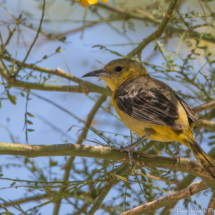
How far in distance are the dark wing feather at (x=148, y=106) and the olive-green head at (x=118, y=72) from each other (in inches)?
16.2

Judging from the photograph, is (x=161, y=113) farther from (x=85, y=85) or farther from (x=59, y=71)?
(x=59, y=71)

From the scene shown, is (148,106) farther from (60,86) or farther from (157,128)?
(60,86)

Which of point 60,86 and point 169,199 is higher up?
point 60,86

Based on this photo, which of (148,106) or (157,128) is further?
(148,106)

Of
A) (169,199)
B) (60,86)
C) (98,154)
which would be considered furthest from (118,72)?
(169,199)

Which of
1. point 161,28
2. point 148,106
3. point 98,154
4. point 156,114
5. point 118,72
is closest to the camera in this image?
point 98,154

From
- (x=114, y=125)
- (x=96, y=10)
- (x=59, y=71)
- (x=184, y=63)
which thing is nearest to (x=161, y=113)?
(x=184, y=63)

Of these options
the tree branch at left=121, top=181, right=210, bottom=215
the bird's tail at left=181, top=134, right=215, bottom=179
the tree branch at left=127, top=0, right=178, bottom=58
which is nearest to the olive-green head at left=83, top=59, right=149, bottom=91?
the tree branch at left=127, top=0, right=178, bottom=58

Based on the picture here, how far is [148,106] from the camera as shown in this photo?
2.85 metres

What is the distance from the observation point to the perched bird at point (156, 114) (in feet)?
8.23

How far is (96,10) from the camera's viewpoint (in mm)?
4250

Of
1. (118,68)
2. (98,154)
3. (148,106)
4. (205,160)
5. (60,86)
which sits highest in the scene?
(118,68)

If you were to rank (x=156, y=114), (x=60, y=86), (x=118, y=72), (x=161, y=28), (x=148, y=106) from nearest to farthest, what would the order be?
(x=156, y=114)
(x=148, y=106)
(x=161, y=28)
(x=60, y=86)
(x=118, y=72)

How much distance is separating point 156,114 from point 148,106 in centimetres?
17
